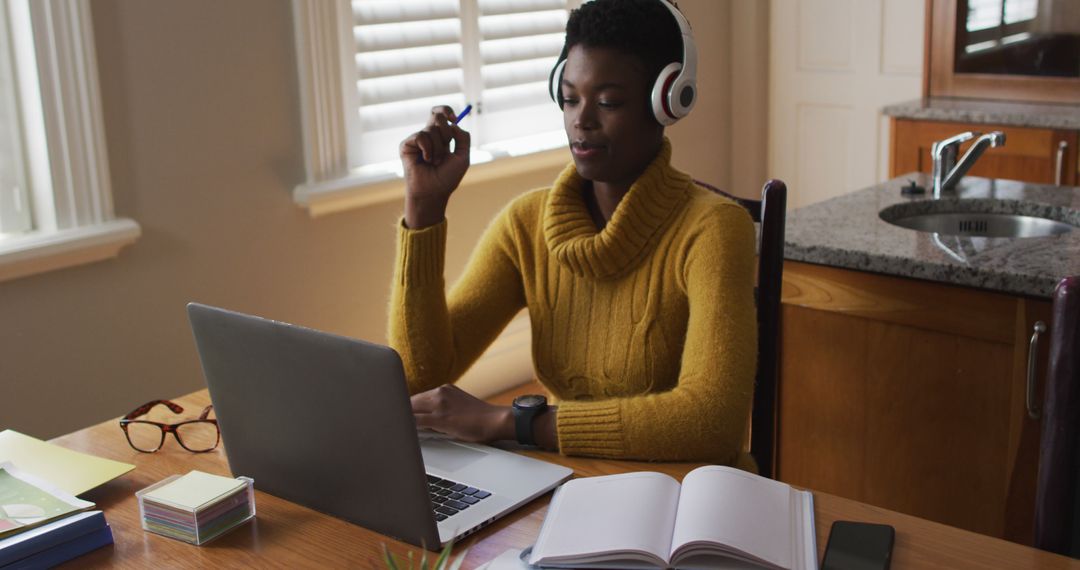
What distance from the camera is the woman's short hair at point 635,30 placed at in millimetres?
1546

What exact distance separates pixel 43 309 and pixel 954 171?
6.53 feet

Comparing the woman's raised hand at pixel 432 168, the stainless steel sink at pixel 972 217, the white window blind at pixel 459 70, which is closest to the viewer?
the woman's raised hand at pixel 432 168

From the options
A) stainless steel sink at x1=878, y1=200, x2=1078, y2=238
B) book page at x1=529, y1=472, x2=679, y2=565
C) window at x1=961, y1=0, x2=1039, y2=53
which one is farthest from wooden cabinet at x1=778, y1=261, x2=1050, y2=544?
window at x1=961, y1=0, x2=1039, y2=53

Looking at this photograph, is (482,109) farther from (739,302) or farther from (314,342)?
(314,342)

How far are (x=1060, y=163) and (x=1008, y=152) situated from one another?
0.53 ft

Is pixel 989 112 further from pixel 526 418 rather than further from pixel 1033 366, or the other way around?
pixel 526 418

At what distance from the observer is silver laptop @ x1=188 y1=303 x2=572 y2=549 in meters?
1.10

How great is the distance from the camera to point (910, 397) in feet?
6.47

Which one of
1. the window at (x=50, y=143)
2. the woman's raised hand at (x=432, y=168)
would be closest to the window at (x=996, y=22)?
the woman's raised hand at (x=432, y=168)

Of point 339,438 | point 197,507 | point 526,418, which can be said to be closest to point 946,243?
point 526,418

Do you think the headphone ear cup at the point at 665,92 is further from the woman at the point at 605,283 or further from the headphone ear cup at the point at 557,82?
the headphone ear cup at the point at 557,82

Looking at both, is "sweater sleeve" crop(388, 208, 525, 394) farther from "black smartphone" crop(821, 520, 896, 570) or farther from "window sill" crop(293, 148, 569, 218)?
"window sill" crop(293, 148, 569, 218)

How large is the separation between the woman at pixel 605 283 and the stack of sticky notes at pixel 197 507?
275 millimetres

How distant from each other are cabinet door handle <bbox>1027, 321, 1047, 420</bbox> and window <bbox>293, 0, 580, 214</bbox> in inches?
70.5
